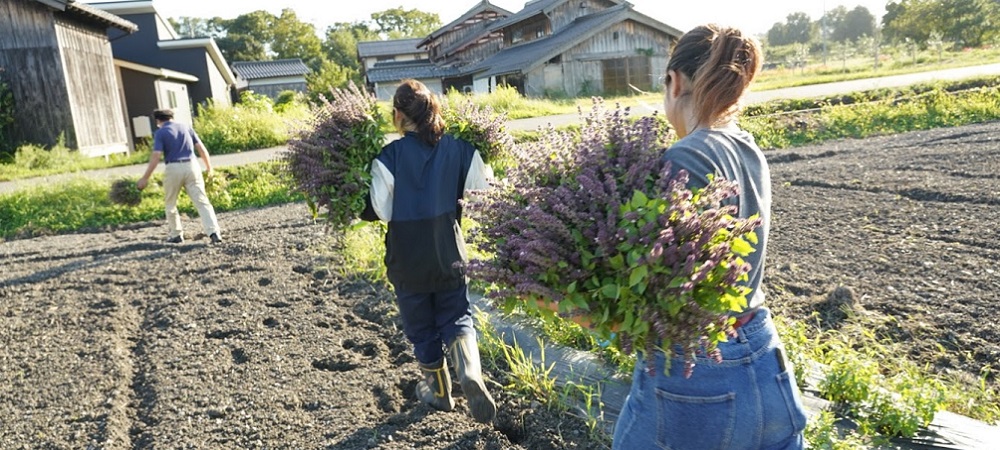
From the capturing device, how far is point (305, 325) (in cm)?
497

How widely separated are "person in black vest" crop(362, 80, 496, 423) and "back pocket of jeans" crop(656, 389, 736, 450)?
1.70 meters

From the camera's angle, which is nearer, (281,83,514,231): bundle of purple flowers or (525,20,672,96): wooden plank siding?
(281,83,514,231): bundle of purple flowers

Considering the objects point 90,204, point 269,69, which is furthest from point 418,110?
point 269,69

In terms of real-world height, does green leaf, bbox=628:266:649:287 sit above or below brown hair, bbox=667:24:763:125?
below

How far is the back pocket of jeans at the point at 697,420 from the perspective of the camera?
161 cm

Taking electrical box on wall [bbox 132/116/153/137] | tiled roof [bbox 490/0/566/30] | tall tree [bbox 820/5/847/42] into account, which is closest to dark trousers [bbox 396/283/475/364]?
electrical box on wall [bbox 132/116/153/137]

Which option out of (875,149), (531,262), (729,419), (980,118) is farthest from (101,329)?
(980,118)

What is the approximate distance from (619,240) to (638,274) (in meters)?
0.11

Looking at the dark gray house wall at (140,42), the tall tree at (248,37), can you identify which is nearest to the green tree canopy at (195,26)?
the tall tree at (248,37)

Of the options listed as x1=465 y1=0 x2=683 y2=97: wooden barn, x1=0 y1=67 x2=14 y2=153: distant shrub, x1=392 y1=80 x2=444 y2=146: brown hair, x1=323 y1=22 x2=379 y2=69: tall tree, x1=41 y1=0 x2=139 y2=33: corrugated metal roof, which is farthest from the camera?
x1=323 y1=22 x2=379 y2=69: tall tree

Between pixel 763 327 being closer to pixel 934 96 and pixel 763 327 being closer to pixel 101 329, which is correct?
pixel 101 329

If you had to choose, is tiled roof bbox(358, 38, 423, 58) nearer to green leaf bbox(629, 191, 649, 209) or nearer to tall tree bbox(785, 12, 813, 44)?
green leaf bbox(629, 191, 649, 209)

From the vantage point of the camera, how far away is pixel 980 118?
14.9 metres

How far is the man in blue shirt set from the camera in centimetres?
850
